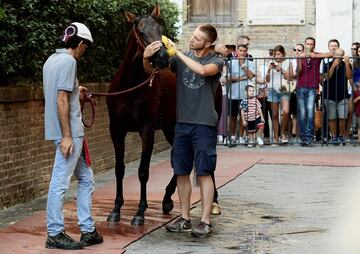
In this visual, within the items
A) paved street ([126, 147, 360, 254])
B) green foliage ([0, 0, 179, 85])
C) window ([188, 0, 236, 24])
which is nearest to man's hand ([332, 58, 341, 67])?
paved street ([126, 147, 360, 254])

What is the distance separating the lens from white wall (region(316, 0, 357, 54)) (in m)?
22.4

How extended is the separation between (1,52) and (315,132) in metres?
9.40

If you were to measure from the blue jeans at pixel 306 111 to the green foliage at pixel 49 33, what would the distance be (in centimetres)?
480

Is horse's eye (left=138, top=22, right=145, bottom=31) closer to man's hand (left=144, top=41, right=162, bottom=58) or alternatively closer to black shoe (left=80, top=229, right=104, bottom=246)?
man's hand (left=144, top=41, right=162, bottom=58)

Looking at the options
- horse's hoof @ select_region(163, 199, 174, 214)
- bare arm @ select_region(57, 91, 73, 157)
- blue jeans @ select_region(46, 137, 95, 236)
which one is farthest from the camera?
horse's hoof @ select_region(163, 199, 174, 214)

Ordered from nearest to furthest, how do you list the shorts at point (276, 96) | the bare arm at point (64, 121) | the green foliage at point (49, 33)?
1. the bare arm at point (64, 121)
2. the green foliage at point (49, 33)
3. the shorts at point (276, 96)

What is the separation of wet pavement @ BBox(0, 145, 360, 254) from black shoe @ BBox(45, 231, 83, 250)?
92mm

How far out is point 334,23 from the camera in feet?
73.7

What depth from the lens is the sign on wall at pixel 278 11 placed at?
22.7 m

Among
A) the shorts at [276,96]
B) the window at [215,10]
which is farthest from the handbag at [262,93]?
the window at [215,10]

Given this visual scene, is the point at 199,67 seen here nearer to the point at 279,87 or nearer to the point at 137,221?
the point at 137,221

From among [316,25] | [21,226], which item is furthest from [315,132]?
[21,226]

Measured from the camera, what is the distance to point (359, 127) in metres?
18.2

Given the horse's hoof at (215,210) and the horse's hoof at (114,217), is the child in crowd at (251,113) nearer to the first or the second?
the horse's hoof at (215,210)
